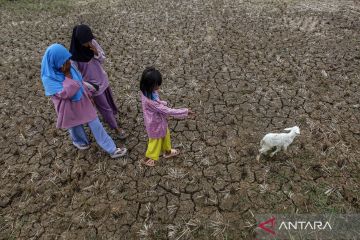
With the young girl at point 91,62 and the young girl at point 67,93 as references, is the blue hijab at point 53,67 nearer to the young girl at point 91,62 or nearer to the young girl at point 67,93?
the young girl at point 67,93

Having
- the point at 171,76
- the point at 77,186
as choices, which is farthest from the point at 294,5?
the point at 77,186

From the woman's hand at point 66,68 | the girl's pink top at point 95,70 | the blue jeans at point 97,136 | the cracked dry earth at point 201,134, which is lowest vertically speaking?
the cracked dry earth at point 201,134

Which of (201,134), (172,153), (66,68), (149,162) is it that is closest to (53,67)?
(66,68)

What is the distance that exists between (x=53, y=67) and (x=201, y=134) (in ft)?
7.88

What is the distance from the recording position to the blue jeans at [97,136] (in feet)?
12.2

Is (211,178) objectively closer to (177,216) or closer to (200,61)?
(177,216)

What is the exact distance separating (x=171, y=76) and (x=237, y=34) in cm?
249

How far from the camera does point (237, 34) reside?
7109mm

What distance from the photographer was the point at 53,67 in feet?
10.2

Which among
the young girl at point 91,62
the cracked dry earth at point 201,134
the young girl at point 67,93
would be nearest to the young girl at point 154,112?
the cracked dry earth at point 201,134

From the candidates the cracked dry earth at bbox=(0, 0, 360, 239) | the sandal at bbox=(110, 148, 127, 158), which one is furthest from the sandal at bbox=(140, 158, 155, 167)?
the sandal at bbox=(110, 148, 127, 158)

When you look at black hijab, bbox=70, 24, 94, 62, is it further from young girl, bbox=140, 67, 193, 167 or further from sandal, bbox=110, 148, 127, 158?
sandal, bbox=110, 148, 127, 158

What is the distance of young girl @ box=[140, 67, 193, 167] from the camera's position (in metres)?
3.14

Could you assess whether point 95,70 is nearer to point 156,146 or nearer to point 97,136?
point 97,136
